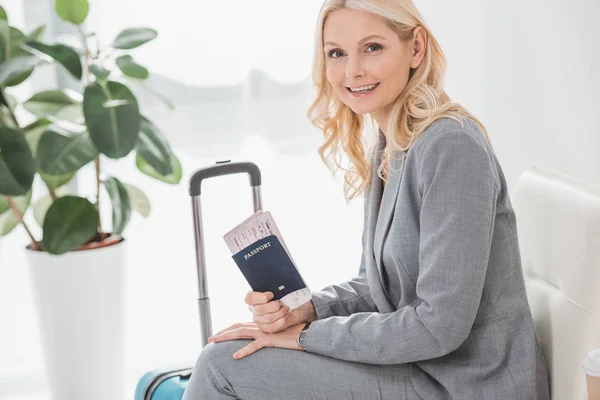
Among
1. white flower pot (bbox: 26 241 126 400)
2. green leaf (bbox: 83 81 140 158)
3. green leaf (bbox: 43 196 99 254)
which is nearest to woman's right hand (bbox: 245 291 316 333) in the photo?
green leaf (bbox: 83 81 140 158)

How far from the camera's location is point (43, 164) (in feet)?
7.77

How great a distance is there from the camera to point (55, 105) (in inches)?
101

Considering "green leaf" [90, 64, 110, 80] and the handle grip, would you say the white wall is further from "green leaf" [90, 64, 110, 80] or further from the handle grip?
"green leaf" [90, 64, 110, 80]

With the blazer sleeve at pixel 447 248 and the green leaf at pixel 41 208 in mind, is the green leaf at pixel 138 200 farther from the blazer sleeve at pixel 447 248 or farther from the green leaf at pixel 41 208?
the blazer sleeve at pixel 447 248

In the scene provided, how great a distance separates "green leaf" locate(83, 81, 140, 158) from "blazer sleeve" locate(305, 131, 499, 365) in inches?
42.7

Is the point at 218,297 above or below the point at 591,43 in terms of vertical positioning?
below

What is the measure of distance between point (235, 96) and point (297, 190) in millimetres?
Result: 458

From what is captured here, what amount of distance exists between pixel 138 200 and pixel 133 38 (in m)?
0.54

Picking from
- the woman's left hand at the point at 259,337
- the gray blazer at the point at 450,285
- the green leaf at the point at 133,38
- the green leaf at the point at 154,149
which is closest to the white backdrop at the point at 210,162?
the green leaf at the point at 133,38

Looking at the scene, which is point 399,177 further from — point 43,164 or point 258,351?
point 43,164

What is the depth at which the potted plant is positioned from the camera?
7.72 ft

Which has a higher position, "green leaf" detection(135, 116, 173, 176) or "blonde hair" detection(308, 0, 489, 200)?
"blonde hair" detection(308, 0, 489, 200)

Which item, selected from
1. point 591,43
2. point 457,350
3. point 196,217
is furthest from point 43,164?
point 591,43

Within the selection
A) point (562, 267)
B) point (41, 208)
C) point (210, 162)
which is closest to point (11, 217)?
point (41, 208)
